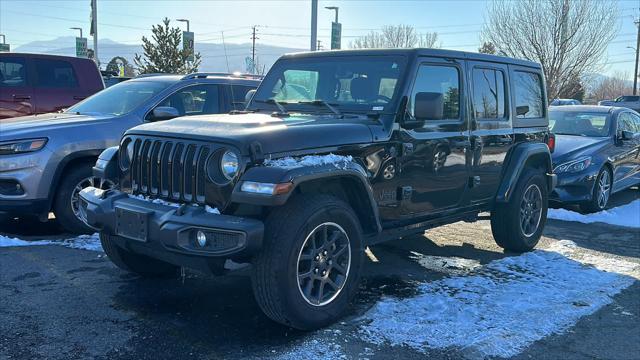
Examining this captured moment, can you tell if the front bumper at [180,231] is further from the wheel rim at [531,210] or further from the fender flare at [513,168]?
the wheel rim at [531,210]

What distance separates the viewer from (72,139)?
5879mm

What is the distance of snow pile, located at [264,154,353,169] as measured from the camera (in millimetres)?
3564

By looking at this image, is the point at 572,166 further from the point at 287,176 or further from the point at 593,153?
the point at 287,176

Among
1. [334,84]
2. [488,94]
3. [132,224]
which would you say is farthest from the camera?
[488,94]

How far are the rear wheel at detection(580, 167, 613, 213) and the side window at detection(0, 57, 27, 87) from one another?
8561 millimetres

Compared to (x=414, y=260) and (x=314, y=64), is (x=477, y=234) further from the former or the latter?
(x=314, y=64)

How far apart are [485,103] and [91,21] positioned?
2625 centimetres

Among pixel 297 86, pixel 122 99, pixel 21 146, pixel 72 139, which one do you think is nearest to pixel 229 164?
pixel 297 86

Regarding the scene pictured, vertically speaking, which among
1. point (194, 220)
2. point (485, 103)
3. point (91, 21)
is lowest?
point (194, 220)

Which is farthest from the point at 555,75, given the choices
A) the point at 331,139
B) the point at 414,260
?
the point at 331,139

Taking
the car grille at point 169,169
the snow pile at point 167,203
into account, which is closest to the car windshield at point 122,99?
the car grille at point 169,169

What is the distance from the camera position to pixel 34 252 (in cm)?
547

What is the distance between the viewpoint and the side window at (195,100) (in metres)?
6.71

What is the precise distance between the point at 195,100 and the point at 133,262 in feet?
9.06
